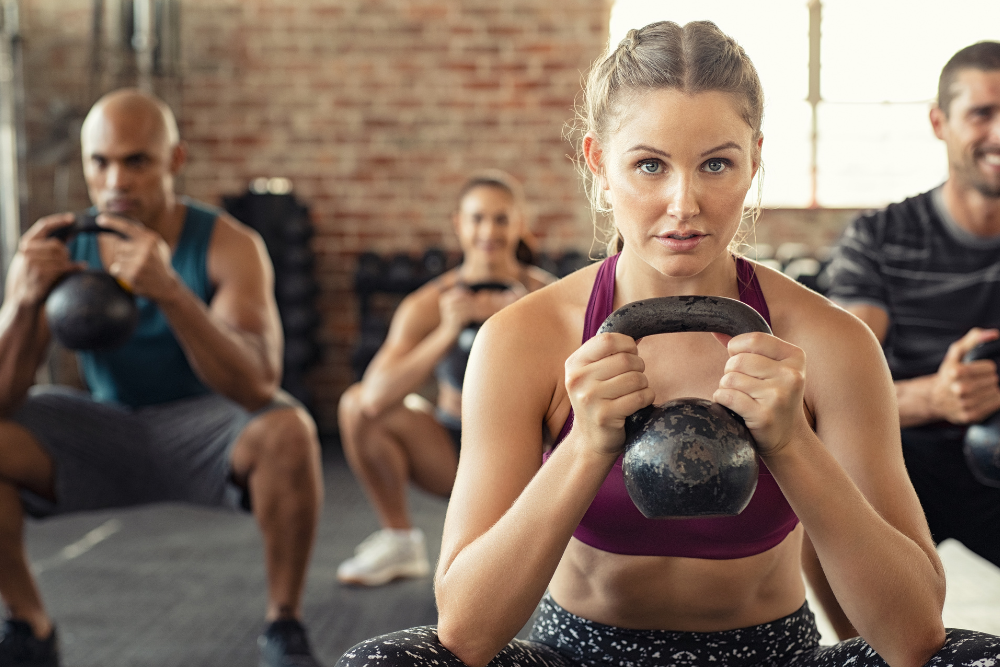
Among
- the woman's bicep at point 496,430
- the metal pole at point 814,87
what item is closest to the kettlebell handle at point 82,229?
the woman's bicep at point 496,430

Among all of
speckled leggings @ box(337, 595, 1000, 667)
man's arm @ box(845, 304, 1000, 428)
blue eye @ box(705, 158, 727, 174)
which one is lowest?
speckled leggings @ box(337, 595, 1000, 667)

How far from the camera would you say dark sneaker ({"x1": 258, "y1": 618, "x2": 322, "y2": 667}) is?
2062 millimetres

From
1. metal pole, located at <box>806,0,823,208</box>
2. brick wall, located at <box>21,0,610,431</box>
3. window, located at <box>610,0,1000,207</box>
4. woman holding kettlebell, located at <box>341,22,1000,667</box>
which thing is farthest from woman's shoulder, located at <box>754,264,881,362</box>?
metal pole, located at <box>806,0,823,208</box>

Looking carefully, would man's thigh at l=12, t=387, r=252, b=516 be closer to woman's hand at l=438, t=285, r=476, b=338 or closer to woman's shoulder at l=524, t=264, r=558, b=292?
woman's hand at l=438, t=285, r=476, b=338

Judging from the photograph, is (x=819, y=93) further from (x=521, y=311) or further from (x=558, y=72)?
(x=521, y=311)

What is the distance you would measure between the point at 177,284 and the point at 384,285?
288cm

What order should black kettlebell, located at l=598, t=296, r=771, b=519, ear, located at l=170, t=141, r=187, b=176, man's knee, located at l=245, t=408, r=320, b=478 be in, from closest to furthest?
1. black kettlebell, located at l=598, t=296, r=771, b=519
2. man's knee, located at l=245, t=408, r=320, b=478
3. ear, located at l=170, t=141, r=187, b=176

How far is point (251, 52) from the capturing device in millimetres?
5172

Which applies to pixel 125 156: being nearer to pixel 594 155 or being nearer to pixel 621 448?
pixel 594 155

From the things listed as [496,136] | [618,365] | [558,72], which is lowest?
[618,365]

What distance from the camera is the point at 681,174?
1076 millimetres

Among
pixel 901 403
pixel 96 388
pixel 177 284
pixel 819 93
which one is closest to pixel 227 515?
pixel 96 388

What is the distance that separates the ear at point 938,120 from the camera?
6.50 feet

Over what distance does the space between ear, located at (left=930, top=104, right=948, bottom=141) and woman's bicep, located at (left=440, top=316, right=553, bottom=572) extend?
1.28 metres
